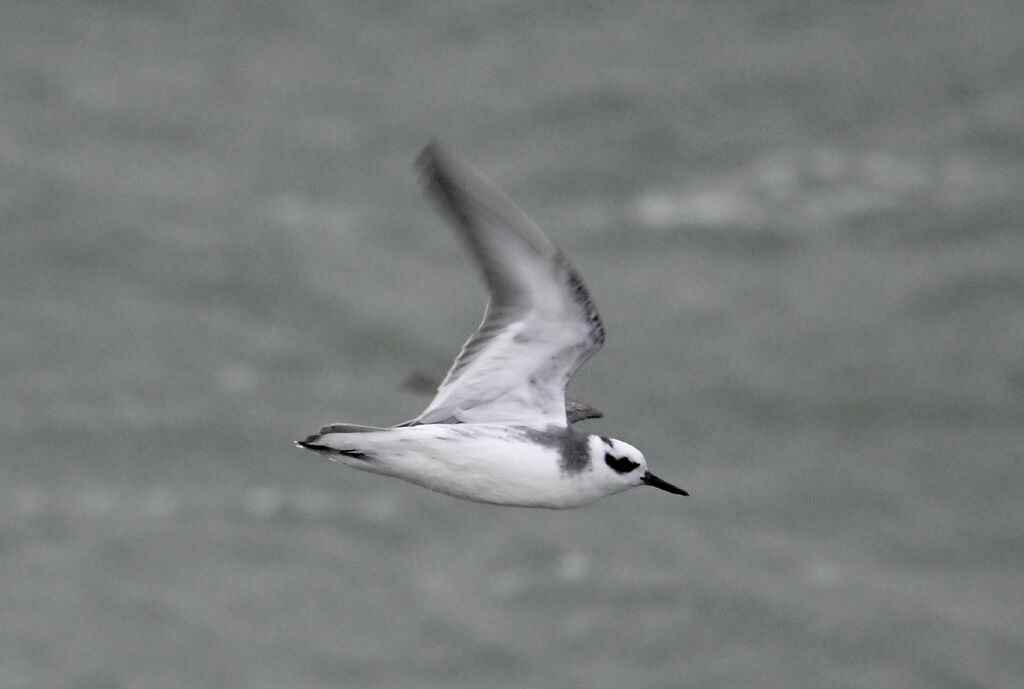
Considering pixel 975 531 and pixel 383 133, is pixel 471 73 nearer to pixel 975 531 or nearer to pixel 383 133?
pixel 383 133

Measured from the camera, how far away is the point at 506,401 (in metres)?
14.3

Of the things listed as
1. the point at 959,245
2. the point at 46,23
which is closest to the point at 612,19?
the point at 959,245

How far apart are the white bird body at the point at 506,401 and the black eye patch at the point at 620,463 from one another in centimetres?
1

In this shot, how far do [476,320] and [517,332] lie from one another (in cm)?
2793

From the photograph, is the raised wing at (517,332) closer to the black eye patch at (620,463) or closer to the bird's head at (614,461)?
the bird's head at (614,461)

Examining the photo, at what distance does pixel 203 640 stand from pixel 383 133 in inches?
683

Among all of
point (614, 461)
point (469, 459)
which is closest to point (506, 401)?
point (469, 459)

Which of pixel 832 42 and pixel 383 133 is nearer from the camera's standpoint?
pixel 383 133

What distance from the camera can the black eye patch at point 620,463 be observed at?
14.1 meters

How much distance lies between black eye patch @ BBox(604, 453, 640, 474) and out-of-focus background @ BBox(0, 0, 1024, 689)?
24571 millimetres

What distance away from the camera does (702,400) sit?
43.5m

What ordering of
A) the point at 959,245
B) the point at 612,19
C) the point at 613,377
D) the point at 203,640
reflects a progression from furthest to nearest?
the point at 612,19, the point at 959,245, the point at 613,377, the point at 203,640

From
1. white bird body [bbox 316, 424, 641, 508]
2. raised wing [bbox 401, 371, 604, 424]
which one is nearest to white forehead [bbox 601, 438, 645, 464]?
white bird body [bbox 316, 424, 641, 508]

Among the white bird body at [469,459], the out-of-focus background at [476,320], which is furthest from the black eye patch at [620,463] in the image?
the out-of-focus background at [476,320]
